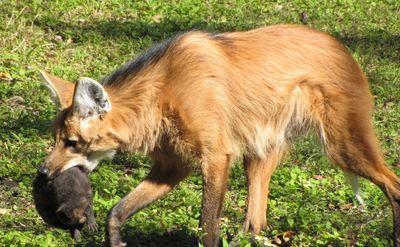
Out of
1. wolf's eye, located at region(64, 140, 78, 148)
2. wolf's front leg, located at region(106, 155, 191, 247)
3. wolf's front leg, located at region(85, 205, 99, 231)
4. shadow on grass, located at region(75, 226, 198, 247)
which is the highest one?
wolf's eye, located at region(64, 140, 78, 148)

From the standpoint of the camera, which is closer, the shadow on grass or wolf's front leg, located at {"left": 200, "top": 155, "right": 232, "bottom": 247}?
wolf's front leg, located at {"left": 200, "top": 155, "right": 232, "bottom": 247}

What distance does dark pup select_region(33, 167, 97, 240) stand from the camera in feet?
15.3

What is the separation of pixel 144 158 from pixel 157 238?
1.32m

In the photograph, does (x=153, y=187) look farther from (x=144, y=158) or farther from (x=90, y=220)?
(x=144, y=158)

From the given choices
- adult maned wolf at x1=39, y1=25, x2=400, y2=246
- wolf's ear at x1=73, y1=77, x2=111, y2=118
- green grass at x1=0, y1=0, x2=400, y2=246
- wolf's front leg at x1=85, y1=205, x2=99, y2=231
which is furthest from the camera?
green grass at x1=0, y1=0, x2=400, y2=246

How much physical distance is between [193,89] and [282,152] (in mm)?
972

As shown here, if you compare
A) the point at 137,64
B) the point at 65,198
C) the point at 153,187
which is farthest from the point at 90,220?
the point at 137,64

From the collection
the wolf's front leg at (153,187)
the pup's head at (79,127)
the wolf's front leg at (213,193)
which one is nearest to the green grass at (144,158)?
the wolf's front leg at (213,193)

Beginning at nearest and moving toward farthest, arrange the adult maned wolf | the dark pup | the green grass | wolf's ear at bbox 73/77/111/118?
wolf's ear at bbox 73/77/111/118 < the dark pup < the adult maned wolf < the green grass

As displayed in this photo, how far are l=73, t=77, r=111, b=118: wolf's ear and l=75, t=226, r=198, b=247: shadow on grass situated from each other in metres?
0.90

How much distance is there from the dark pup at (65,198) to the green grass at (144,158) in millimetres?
238

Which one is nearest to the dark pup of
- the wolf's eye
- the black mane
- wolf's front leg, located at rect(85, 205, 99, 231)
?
wolf's front leg, located at rect(85, 205, 99, 231)

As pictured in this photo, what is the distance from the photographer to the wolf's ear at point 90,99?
4509 millimetres

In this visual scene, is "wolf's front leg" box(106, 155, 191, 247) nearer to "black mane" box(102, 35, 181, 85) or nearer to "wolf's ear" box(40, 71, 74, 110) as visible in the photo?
"black mane" box(102, 35, 181, 85)
